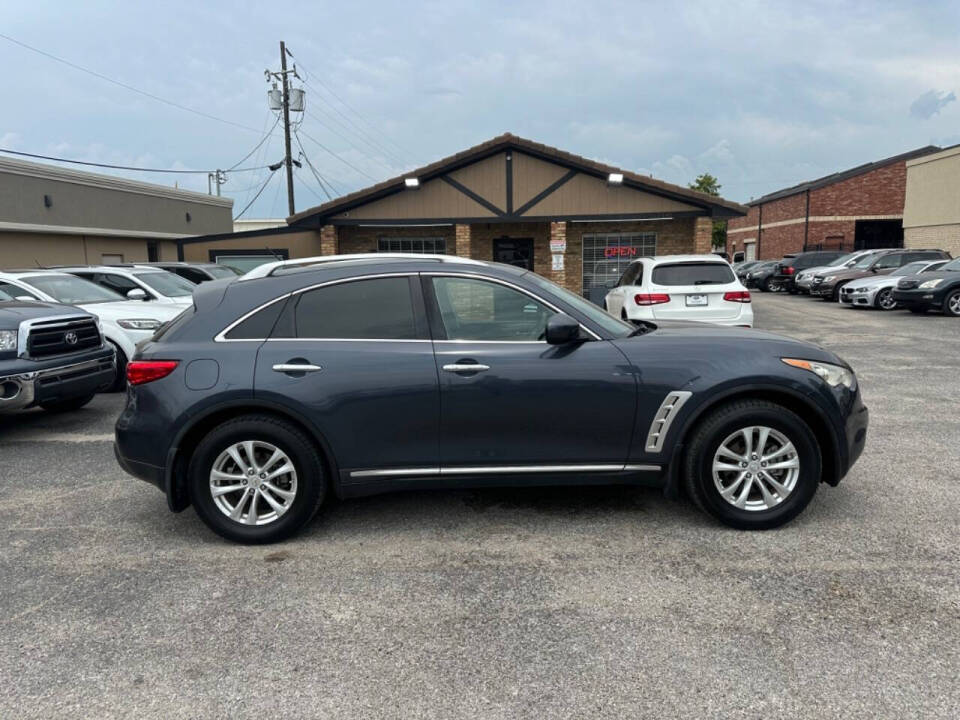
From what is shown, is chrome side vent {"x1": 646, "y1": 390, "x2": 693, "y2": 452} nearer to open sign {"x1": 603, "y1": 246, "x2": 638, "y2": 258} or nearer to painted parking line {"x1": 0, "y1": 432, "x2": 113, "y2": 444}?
painted parking line {"x1": 0, "y1": 432, "x2": 113, "y2": 444}

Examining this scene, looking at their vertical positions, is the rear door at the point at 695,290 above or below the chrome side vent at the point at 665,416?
above

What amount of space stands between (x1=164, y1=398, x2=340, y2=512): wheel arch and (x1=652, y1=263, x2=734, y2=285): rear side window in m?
7.10

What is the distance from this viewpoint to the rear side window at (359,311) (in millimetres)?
4027

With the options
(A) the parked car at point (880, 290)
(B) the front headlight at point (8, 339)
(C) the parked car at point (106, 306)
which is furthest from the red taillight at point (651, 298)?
(A) the parked car at point (880, 290)

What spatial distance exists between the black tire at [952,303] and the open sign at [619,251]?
737cm

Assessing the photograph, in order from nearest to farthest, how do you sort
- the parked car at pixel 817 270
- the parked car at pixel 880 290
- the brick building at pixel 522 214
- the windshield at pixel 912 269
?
the brick building at pixel 522 214 → the windshield at pixel 912 269 → the parked car at pixel 880 290 → the parked car at pixel 817 270

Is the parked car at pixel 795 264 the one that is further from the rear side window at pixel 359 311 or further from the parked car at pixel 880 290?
the rear side window at pixel 359 311

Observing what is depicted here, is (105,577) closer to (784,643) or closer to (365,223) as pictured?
(784,643)

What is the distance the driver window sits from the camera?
4.04 meters

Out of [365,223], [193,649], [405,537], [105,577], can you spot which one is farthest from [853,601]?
[365,223]

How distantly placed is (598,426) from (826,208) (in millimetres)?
43192

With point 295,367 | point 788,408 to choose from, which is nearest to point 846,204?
point 788,408

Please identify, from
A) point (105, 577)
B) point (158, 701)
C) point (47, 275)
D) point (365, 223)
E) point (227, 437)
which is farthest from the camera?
point (365, 223)

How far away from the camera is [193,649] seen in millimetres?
2941
